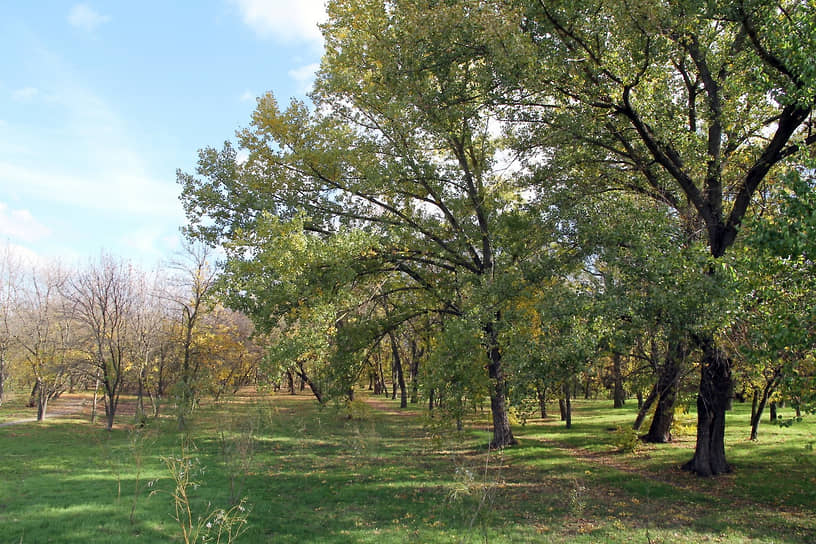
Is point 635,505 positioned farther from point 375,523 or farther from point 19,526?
point 19,526

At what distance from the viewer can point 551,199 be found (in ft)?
36.2

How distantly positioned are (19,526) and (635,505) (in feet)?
37.1

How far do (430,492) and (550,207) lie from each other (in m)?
7.14

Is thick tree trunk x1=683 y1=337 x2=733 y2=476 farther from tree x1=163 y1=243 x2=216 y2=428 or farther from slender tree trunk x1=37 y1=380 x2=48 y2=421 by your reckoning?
slender tree trunk x1=37 y1=380 x2=48 y2=421

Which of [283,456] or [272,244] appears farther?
[283,456]

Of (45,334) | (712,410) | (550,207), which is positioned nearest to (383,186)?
(550,207)

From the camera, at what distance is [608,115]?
1103 centimetres

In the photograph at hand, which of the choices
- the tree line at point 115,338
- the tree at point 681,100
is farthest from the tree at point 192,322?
the tree at point 681,100

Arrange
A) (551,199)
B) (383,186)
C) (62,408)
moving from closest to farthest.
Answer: (551,199) → (383,186) → (62,408)

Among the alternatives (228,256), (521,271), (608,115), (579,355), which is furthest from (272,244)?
(608,115)

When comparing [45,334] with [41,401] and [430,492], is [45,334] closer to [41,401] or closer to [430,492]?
[41,401]

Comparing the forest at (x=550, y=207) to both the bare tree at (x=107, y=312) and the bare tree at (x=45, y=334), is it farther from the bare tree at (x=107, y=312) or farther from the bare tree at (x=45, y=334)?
the bare tree at (x=45, y=334)

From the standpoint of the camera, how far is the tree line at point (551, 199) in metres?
7.91

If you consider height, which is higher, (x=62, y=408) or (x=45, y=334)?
(x=45, y=334)
